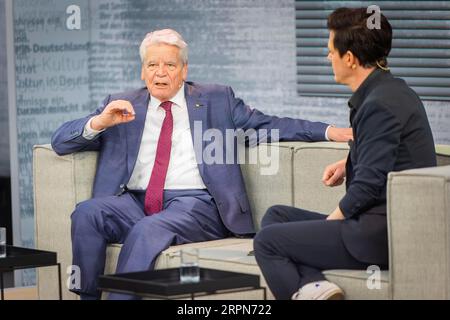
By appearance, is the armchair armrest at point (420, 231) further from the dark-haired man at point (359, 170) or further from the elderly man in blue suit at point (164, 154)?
the elderly man in blue suit at point (164, 154)

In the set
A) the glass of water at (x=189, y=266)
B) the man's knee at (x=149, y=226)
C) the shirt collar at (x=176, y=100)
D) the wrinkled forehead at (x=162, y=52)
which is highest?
the wrinkled forehead at (x=162, y=52)

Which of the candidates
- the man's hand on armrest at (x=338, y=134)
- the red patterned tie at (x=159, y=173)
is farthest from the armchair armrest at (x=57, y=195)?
the man's hand on armrest at (x=338, y=134)

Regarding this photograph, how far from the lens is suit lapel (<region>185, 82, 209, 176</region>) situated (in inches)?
200

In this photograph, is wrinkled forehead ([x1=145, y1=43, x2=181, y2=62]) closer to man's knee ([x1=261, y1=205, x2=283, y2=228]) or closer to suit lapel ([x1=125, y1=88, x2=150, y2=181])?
suit lapel ([x1=125, y1=88, x2=150, y2=181])

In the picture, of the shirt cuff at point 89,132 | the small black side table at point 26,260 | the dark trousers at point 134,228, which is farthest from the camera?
the shirt cuff at point 89,132

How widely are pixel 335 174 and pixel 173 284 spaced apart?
97cm

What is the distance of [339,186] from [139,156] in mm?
944

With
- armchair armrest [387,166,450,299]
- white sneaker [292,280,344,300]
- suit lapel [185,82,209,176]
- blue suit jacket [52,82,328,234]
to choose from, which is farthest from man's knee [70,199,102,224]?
armchair armrest [387,166,450,299]

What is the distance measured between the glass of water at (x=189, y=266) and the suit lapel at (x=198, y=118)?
1196 mm

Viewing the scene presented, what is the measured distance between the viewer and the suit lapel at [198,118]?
5082 millimetres

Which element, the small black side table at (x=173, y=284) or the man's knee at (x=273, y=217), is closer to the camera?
the small black side table at (x=173, y=284)

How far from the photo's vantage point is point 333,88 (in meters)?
6.44

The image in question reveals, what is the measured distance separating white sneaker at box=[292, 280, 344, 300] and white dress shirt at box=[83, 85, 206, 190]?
1.18 meters
